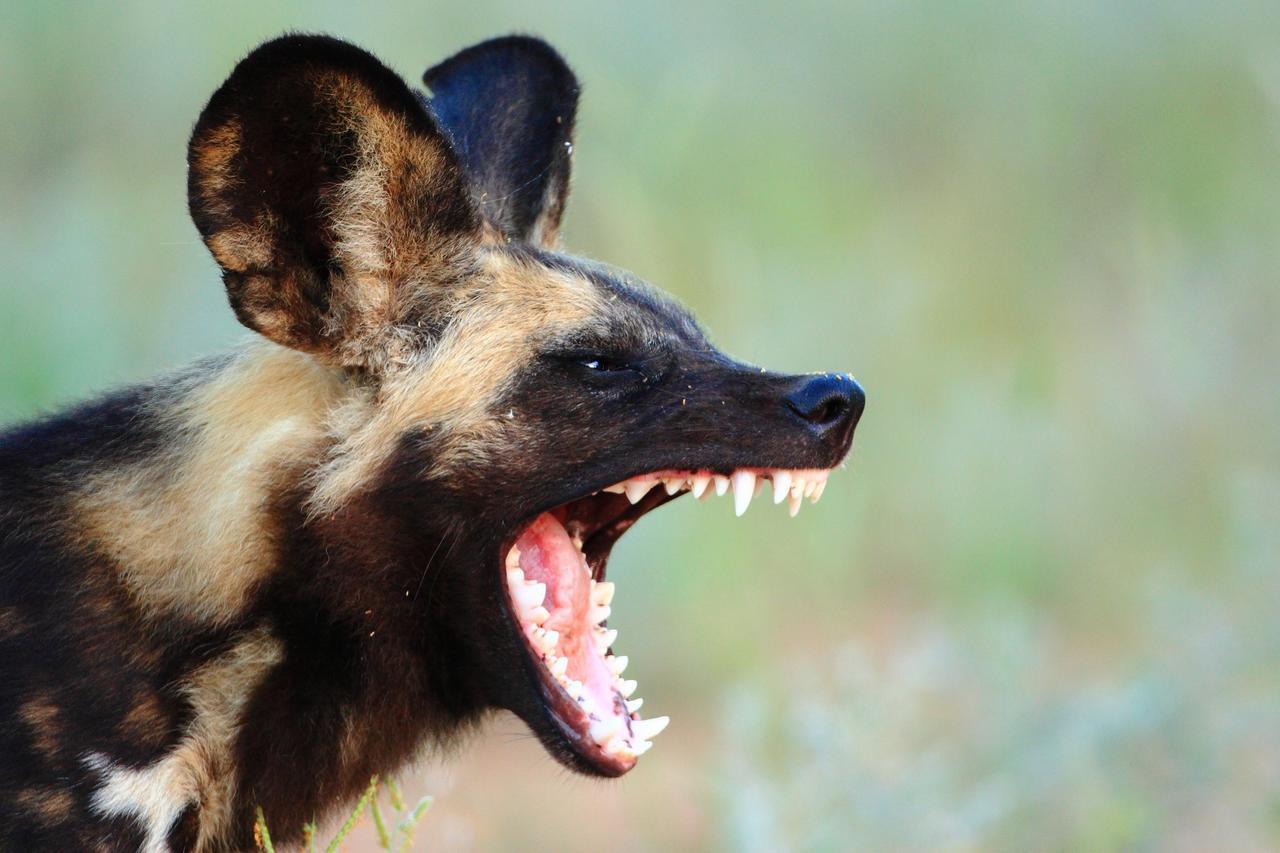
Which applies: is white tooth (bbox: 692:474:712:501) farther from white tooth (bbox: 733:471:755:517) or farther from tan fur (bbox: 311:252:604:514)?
tan fur (bbox: 311:252:604:514)

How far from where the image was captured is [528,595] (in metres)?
2.71

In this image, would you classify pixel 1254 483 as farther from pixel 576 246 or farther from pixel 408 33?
pixel 408 33

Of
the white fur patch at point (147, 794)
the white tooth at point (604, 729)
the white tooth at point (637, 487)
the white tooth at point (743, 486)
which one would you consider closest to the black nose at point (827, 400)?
the white tooth at point (743, 486)

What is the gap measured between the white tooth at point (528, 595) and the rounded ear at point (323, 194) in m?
0.45

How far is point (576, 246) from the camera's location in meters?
6.16

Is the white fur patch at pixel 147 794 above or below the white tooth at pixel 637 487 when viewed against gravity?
below

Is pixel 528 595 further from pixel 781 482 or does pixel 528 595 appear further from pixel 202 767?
pixel 202 767

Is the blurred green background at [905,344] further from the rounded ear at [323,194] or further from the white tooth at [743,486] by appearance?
the rounded ear at [323,194]

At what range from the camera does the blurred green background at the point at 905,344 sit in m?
Result: 4.87

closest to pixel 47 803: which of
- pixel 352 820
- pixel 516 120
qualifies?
pixel 352 820

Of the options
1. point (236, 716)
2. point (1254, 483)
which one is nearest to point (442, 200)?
point (236, 716)

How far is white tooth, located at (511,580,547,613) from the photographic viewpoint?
270 centimetres

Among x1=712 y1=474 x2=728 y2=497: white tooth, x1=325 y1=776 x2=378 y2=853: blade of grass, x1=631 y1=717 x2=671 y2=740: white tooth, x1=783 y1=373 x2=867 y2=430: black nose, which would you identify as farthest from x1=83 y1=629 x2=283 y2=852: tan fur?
x1=783 y1=373 x2=867 y2=430: black nose

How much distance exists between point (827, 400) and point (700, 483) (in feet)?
0.79
